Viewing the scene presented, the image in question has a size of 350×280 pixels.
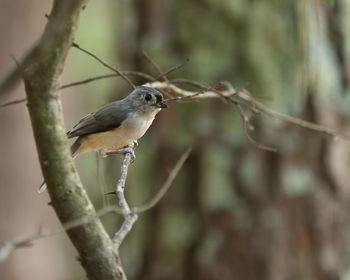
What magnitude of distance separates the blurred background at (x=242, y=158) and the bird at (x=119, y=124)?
54.4 inches

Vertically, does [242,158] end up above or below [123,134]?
below

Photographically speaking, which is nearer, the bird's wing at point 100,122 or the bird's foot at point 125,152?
the bird's foot at point 125,152

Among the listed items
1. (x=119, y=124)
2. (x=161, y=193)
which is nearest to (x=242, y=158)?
(x=119, y=124)

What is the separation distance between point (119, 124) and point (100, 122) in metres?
0.11

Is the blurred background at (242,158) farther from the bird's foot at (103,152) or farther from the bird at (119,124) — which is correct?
the bird at (119,124)

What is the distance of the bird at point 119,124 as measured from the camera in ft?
13.1

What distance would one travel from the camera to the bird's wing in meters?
4.05

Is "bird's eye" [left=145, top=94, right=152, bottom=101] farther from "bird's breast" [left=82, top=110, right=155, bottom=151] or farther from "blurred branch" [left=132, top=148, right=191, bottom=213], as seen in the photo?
"blurred branch" [left=132, top=148, right=191, bottom=213]

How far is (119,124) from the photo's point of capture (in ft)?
13.3

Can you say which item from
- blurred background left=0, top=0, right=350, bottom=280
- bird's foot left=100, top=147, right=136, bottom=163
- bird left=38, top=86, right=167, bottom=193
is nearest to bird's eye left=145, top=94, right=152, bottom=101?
bird left=38, top=86, right=167, bottom=193

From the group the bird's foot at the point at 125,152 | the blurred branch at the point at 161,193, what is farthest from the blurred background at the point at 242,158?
the blurred branch at the point at 161,193

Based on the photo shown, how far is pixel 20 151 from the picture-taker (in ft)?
28.1

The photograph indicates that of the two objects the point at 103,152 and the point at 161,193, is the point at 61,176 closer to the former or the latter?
the point at 161,193

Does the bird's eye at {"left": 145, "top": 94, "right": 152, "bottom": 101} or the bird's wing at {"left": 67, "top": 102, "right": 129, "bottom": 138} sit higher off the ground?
the bird's eye at {"left": 145, "top": 94, "right": 152, "bottom": 101}
